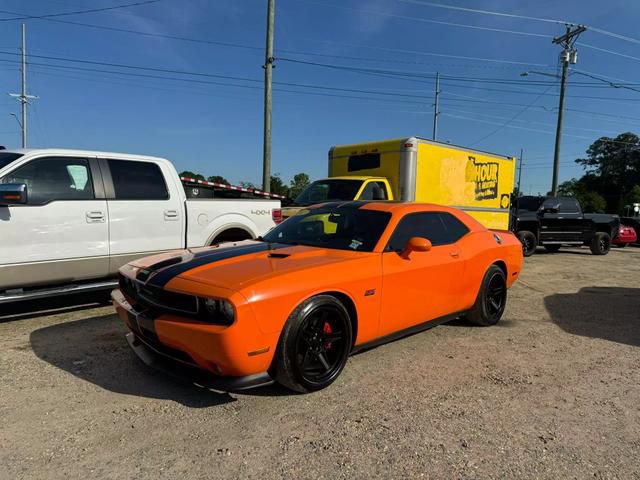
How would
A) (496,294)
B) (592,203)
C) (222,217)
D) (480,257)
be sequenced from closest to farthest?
(480,257) → (496,294) → (222,217) → (592,203)

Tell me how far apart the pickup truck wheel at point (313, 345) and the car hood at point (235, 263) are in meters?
0.34

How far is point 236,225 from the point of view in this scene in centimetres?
670

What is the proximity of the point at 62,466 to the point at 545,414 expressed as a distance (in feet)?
10.3

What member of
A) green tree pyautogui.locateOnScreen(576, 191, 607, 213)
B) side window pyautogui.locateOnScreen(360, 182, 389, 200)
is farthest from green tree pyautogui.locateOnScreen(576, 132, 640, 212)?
side window pyautogui.locateOnScreen(360, 182, 389, 200)

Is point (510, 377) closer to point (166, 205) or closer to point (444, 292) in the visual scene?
point (444, 292)

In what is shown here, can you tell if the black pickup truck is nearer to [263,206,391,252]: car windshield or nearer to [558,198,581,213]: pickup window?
[558,198,581,213]: pickup window

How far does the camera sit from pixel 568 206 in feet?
48.0

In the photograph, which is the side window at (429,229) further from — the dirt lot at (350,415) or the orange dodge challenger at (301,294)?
the dirt lot at (350,415)

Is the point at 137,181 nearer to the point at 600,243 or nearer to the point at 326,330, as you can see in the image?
the point at 326,330

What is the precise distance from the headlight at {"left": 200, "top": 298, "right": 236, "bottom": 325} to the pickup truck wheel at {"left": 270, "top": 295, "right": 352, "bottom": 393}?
0.43m

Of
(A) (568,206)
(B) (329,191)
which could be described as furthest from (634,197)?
(B) (329,191)

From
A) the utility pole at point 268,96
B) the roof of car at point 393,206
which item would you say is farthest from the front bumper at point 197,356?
the utility pole at point 268,96

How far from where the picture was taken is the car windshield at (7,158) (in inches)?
194

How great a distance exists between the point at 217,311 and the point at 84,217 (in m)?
3.12
